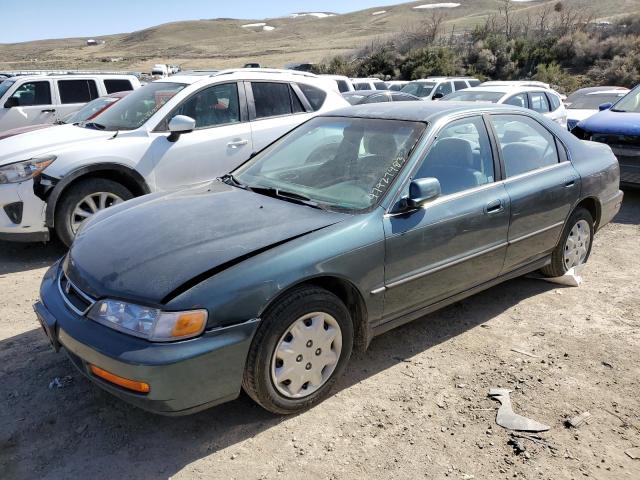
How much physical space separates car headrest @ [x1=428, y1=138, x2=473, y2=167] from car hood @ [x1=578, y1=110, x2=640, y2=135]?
4.85m

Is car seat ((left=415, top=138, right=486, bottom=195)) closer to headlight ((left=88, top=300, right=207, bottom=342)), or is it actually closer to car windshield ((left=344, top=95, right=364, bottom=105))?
headlight ((left=88, top=300, right=207, bottom=342))

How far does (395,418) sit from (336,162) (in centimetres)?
169

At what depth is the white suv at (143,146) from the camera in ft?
17.4

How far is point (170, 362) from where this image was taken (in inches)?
97.1

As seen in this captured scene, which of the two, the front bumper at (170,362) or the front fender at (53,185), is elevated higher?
the front fender at (53,185)

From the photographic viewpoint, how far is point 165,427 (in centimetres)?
295

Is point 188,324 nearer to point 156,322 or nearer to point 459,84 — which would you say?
point 156,322

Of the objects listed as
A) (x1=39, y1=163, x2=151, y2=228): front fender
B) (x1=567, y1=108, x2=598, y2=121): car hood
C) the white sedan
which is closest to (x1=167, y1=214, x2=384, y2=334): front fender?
(x1=39, y1=163, x2=151, y2=228): front fender

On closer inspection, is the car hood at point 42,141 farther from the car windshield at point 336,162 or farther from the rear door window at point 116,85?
the rear door window at point 116,85

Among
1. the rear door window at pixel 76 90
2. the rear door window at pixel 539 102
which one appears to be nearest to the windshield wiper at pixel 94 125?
the rear door window at pixel 76 90

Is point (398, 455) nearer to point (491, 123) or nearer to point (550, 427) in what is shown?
point (550, 427)

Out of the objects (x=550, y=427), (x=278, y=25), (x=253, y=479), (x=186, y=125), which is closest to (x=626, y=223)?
(x=550, y=427)

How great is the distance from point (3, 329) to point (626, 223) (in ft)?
22.4

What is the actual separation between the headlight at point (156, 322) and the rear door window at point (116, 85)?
10.3 m
